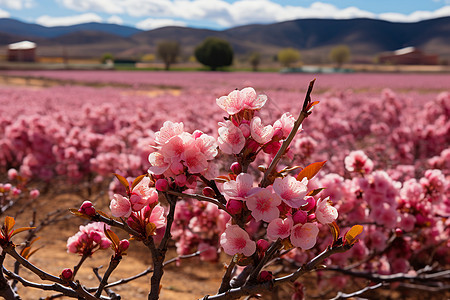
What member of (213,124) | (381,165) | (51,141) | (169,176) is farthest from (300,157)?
(51,141)

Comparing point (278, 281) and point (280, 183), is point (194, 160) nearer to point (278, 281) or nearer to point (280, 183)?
point (280, 183)

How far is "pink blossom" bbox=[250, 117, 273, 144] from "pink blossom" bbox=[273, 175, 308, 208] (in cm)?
15

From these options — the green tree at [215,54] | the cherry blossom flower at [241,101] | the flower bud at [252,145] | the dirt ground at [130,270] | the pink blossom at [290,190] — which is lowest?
the dirt ground at [130,270]

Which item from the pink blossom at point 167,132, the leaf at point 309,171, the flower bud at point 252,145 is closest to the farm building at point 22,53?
the pink blossom at point 167,132

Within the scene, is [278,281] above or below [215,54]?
below

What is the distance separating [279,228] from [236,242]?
5.4 inches

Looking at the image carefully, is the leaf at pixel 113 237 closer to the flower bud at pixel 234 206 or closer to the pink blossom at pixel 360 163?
the flower bud at pixel 234 206

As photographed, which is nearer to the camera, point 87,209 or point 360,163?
point 87,209

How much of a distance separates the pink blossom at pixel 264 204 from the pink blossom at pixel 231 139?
0.15m

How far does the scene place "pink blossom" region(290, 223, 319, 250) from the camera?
991 mm

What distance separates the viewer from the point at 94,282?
A: 3.32 m

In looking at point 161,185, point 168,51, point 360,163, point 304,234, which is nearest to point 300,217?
point 304,234

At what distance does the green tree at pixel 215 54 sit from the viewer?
78062mm

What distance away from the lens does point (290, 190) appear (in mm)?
967
